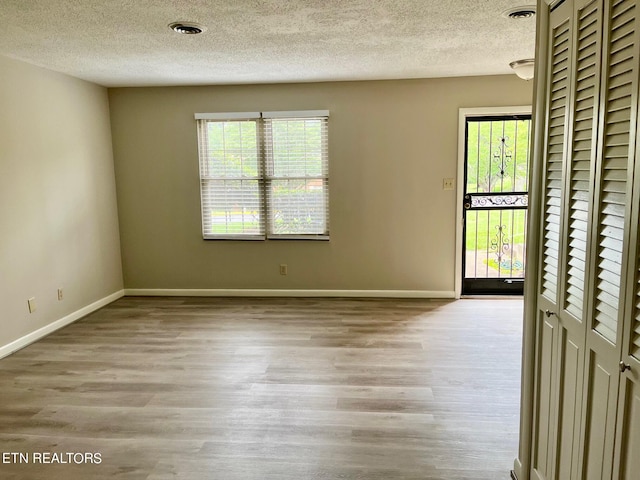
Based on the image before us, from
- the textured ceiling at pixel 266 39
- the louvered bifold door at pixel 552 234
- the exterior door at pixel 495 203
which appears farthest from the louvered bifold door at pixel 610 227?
the exterior door at pixel 495 203

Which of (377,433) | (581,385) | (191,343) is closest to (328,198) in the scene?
(191,343)

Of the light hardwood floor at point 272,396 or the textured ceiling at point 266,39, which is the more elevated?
the textured ceiling at point 266,39

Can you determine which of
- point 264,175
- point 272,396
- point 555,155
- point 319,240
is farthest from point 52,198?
point 555,155

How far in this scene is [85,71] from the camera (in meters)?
4.13

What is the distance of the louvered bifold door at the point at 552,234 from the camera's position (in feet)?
5.13

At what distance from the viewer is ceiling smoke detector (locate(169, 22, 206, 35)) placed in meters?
2.86

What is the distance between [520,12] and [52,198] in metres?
4.02

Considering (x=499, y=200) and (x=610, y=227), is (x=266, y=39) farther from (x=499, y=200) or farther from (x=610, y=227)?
(x=499, y=200)

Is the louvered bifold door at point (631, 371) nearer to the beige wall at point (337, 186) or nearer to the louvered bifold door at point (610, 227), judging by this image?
the louvered bifold door at point (610, 227)

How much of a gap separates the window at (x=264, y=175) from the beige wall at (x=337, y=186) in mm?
104

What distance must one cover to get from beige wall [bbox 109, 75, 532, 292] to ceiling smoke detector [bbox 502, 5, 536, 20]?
180 cm

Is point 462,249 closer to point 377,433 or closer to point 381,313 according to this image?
point 381,313

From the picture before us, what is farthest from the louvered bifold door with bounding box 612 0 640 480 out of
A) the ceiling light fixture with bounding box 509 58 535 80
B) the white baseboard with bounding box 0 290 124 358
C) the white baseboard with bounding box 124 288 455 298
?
the white baseboard with bounding box 0 290 124 358

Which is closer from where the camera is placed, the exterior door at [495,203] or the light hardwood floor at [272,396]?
the light hardwood floor at [272,396]
